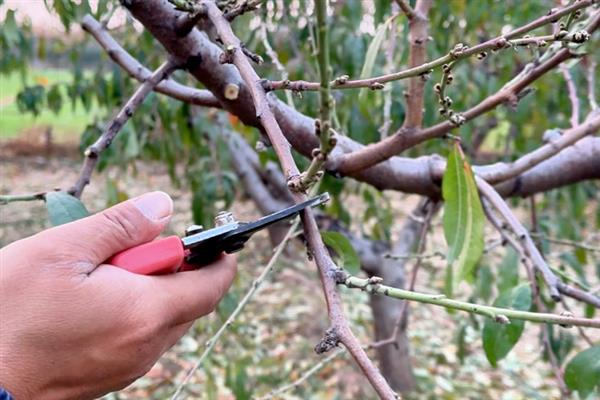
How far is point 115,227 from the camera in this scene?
521 millimetres

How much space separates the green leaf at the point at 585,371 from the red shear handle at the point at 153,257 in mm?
528

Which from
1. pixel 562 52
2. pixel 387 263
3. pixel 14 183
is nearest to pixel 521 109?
pixel 387 263

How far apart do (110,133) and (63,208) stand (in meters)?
0.11

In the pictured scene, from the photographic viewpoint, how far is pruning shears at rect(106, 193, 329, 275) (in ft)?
1.70

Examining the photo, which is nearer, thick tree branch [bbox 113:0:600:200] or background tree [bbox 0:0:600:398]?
background tree [bbox 0:0:600:398]

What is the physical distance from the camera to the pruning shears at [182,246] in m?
0.52

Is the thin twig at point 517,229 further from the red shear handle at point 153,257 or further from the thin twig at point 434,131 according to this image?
the red shear handle at point 153,257

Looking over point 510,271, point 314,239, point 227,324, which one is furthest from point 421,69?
point 510,271

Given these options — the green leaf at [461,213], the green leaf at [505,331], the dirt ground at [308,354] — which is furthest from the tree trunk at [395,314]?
the green leaf at [461,213]

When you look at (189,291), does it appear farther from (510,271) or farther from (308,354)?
(308,354)

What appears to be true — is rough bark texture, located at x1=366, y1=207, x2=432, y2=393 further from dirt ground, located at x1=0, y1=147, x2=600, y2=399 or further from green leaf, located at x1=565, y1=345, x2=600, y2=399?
green leaf, located at x1=565, y1=345, x2=600, y2=399

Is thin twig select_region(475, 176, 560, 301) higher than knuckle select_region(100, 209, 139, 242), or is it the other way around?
knuckle select_region(100, 209, 139, 242)

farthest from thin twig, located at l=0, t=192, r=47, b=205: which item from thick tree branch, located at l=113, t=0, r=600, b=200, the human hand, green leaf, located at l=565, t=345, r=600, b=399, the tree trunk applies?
the tree trunk

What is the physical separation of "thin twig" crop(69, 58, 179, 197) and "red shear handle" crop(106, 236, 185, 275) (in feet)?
0.57
